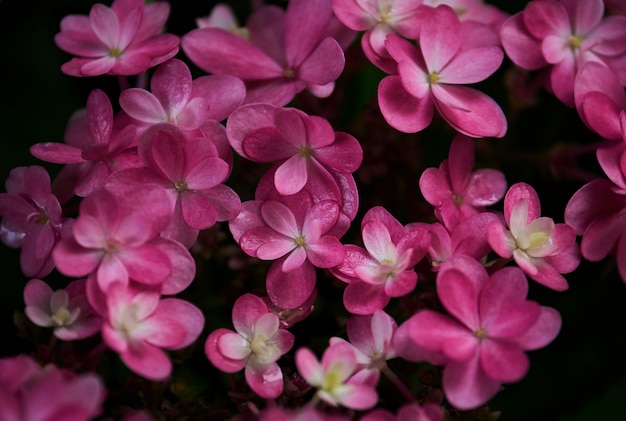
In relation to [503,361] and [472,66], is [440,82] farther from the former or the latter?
[503,361]

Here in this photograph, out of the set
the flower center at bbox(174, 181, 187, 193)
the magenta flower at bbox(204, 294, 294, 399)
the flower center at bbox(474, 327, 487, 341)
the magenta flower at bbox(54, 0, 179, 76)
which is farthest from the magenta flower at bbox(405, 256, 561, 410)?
the magenta flower at bbox(54, 0, 179, 76)

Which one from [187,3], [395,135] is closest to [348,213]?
[395,135]

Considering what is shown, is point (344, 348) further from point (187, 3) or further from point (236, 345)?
point (187, 3)

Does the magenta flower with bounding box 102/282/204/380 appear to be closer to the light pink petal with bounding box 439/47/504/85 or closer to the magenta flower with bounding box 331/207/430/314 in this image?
the magenta flower with bounding box 331/207/430/314

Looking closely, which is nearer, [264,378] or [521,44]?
[264,378]

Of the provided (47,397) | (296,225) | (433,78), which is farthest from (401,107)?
(47,397)

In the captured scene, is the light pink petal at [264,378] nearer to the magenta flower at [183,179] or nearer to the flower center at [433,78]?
the magenta flower at [183,179]
